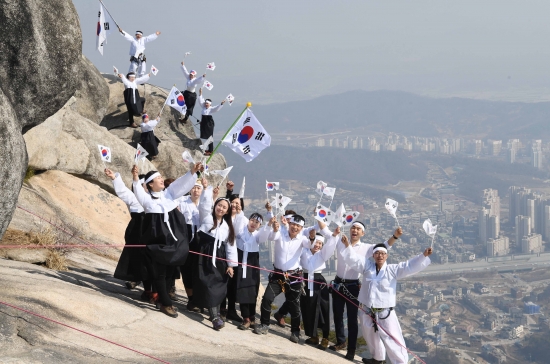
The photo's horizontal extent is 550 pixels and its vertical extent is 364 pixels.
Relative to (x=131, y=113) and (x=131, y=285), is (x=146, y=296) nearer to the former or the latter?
(x=131, y=285)

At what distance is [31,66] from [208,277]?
12.3 feet

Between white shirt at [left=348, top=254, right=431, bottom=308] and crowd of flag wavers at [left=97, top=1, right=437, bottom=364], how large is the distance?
0.01 metres

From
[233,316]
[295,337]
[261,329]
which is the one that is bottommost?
[295,337]

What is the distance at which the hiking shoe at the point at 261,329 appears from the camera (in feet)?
31.4

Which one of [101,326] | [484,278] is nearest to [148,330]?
[101,326]

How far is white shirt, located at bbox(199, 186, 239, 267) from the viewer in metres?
9.45

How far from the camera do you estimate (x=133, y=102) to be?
20266 millimetres

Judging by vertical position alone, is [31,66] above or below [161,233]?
above

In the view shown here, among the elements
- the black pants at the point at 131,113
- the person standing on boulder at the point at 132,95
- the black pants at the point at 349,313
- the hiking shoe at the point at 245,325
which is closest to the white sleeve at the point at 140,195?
the hiking shoe at the point at 245,325

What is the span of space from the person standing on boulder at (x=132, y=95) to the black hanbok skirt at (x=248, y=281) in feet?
37.5

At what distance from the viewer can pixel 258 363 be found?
311 inches

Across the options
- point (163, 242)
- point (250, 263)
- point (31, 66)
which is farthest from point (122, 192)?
point (250, 263)

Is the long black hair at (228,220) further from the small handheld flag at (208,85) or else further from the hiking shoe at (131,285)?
the small handheld flag at (208,85)

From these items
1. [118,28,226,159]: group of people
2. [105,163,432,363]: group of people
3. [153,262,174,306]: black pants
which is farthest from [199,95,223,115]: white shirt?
[153,262,174,306]: black pants
